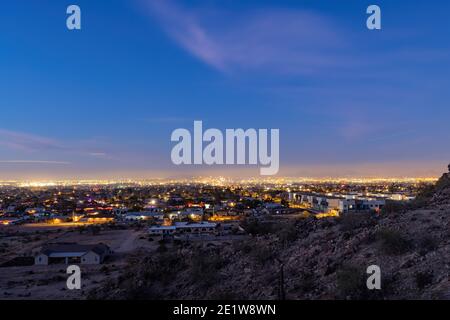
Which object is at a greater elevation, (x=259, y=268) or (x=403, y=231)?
(x=403, y=231)

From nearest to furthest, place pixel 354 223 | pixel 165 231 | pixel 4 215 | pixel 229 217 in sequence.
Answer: pixel 354 223
pixel 165 231
pixel 229 217
pixel 4 215

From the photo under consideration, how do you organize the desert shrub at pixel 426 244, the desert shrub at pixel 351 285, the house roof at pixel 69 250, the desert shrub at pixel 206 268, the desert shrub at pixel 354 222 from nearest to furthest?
the desert shrub at pixel 351 285 → the desert shrub at pixel 426 244 → the desert shrub at pixel 206 268 → the desert shrub at pixel 354 222 → the house roof at pixel 69 250

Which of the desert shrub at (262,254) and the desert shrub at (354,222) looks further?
the desert shrub at (354,222)

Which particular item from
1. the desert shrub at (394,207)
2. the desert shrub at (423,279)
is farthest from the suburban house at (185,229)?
the desert shrub at (423,279)

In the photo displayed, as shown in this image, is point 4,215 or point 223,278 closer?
point 223,278

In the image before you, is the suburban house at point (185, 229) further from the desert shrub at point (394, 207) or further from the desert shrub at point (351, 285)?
the desert shrub at point (351, 285)

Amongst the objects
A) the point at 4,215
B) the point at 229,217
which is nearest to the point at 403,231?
the point at 229,217
